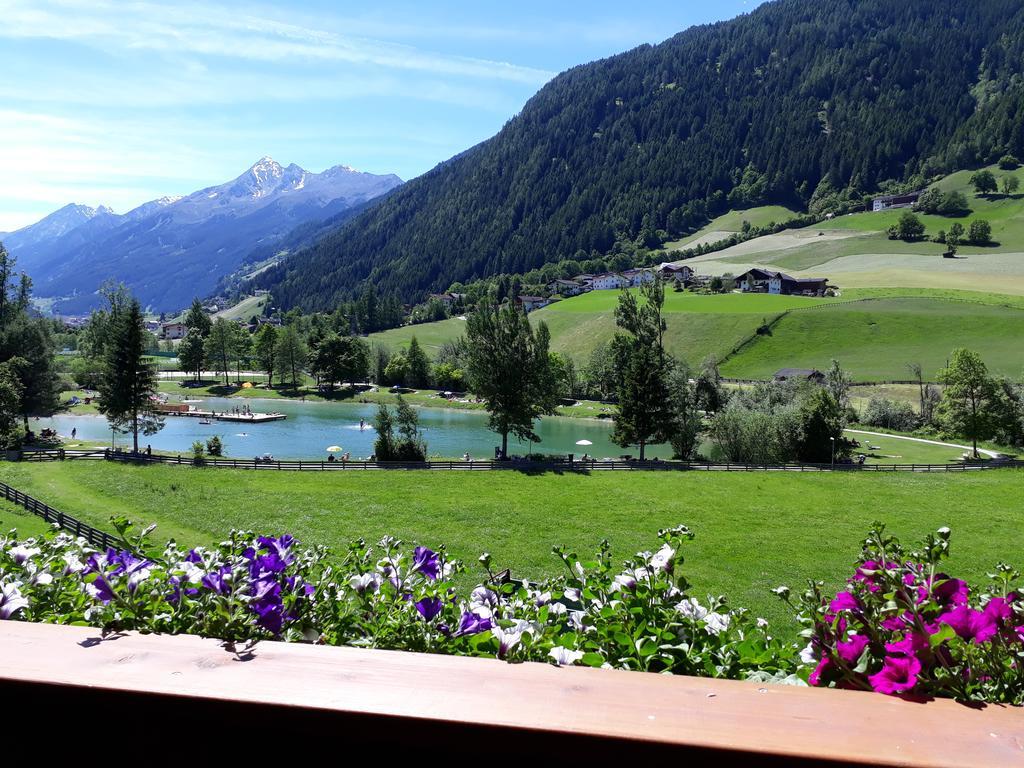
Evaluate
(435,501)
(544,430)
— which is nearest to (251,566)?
(435,501)

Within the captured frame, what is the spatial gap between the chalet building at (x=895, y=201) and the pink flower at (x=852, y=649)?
20567cm

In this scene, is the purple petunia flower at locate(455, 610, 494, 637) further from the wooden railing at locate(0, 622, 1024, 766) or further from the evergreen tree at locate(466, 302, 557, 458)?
the evergreen tree at locate(466, 302, 557, 458)

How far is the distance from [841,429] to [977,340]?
54477 millimetres

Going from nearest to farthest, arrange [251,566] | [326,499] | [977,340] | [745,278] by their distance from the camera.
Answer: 1. [251,566]
2. [326,499]
3. [977,340]
4. [745,278]

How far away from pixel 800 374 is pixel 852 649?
80.7 m

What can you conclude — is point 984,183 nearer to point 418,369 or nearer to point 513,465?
point 418,369

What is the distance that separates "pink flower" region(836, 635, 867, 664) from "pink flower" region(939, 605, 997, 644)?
0.18 meters

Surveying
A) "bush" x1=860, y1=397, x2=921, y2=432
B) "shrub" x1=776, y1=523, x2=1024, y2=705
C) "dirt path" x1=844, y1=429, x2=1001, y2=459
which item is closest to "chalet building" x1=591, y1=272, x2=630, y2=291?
"bush" x1=860, y1=397, x2=921, y2=432

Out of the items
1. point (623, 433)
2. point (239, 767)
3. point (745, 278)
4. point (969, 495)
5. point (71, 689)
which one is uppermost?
point (745, 278)

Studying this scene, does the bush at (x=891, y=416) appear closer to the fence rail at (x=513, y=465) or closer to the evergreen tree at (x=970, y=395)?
the evergreen tree at (x=970, y=395)

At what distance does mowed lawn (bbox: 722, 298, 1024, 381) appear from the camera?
3103 inches

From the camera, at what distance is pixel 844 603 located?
5.89ft

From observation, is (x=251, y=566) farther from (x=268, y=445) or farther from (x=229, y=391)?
(x=229, y=391)

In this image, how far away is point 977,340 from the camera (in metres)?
82.4
